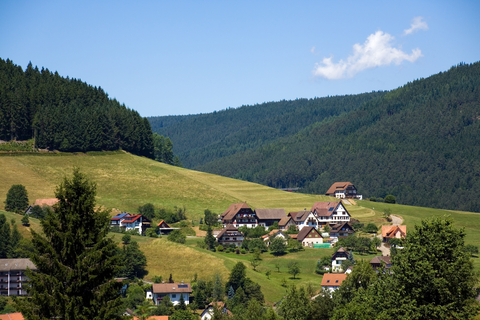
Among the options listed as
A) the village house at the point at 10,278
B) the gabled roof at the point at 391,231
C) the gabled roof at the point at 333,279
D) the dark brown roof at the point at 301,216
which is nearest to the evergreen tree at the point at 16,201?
the village house at the point at 10,278

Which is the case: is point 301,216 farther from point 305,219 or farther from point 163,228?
point 163,228

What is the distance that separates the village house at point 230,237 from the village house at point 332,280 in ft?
102

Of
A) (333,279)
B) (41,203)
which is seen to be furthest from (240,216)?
(333,279)

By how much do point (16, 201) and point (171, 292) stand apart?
47944 mm

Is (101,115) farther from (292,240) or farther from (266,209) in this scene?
(292,240)

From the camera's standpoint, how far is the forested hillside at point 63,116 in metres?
157

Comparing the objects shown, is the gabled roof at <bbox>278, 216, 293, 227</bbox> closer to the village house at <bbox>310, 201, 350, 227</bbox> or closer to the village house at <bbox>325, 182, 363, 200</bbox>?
the village house at <bbox>310, 201, 350, 227</bbox>

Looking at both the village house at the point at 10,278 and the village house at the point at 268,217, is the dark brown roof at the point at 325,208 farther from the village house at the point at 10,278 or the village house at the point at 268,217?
the village house at the point at 10,278

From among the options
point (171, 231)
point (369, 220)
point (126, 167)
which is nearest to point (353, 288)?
point (171, 231)

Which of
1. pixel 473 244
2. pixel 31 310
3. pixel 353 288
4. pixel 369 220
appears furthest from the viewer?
pixel 369 220

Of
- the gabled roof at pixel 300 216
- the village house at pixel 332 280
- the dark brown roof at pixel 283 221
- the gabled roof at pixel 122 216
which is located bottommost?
the village house at pixel 332 280

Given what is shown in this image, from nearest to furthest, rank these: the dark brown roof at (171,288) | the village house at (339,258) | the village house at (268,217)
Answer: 1. the dark brown roof at (171,288)
2. the village house at (339,258)
3. the village house at (268,217)

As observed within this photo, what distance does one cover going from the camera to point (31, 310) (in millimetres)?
17781

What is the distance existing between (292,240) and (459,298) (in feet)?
241
